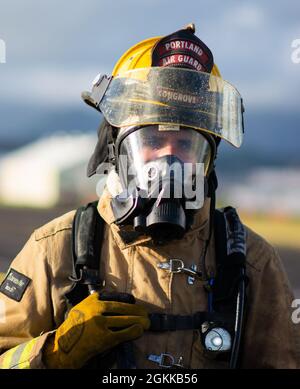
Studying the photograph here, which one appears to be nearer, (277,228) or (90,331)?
(90,331)

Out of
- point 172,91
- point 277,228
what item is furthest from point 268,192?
point 172,91

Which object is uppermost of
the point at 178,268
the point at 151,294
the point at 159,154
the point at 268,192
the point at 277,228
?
the point at 268,192

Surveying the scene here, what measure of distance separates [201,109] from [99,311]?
3.42 ft

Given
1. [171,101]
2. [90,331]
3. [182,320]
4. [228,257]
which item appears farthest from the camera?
[171,101]

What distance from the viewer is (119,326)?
9.80ft

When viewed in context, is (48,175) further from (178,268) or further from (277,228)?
(178,268)

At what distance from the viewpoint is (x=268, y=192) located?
21359 mm

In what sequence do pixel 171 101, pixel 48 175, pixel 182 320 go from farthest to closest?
pixel 48 175 < pixel 171 101 < pixel 182 320

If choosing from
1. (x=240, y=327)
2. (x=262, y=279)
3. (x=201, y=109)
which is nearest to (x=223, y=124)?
(x=201, y=109)

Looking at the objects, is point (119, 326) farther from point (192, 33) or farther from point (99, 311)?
point (192, 33)

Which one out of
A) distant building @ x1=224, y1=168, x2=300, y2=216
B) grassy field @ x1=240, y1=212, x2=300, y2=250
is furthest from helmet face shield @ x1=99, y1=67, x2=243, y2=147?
distant building @ x1=224, y1=168, x2=300, y2=216

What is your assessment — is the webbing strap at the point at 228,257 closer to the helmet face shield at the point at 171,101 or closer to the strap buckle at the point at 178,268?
the strap buckle at the point at 178,268

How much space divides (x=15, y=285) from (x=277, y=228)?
46.9ft

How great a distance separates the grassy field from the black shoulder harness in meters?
11.3
